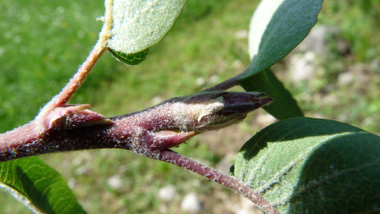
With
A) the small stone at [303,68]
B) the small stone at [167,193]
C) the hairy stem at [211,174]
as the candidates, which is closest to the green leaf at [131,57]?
the hairy stem at [211,174]

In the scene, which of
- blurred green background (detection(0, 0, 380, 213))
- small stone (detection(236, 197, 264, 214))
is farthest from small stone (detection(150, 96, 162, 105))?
small stone (detection(236, 197, 264, 214))

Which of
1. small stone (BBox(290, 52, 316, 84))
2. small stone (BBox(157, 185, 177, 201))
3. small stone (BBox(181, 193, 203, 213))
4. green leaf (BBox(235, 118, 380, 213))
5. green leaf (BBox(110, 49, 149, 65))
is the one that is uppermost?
small stone (BBox(290, 52, 316, 84))

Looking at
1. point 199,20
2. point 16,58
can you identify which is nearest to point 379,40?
point 199,20

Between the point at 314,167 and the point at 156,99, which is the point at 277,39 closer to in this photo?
the point at 314,167

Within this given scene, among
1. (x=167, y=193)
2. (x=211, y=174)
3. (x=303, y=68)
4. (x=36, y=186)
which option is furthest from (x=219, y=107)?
(x=303, y=68)

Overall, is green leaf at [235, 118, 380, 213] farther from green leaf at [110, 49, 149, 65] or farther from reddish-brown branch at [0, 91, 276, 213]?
green leaf at [110, 49, 149, 65]

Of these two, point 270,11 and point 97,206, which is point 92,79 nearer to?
point 97,206
